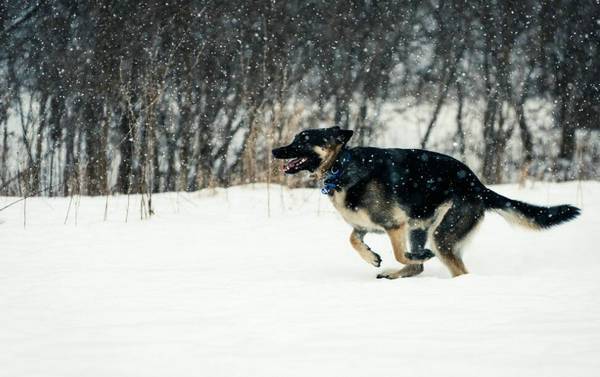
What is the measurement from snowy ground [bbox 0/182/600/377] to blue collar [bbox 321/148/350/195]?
25.3 inches

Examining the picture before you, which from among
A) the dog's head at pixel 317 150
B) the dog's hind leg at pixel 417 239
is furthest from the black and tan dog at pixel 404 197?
the dog's hind leg at pixel 417 239

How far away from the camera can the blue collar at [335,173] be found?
4160 mm

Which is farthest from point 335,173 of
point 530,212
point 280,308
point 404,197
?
point 280,308

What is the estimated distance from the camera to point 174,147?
12.7 m

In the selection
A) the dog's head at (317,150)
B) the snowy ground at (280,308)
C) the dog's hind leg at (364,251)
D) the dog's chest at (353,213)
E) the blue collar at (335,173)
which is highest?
the dog's head at (317,150)

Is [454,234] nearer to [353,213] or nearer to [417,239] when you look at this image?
[417,239]

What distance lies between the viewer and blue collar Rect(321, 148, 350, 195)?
4.16 m

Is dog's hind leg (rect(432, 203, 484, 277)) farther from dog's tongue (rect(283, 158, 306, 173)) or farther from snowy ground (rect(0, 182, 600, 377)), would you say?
dog's tongue (rect(283, 158, 306, 173))

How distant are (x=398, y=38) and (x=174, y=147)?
254 inches

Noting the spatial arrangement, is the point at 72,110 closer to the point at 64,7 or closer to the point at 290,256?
the point at 64,7

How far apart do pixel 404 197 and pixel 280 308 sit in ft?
5.78

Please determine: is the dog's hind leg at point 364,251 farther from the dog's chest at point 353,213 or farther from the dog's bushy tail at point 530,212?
the dog's bushy tail at point 530,212

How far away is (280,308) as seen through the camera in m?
2.80

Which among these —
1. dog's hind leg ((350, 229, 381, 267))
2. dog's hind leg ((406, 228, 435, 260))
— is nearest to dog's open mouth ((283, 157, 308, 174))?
dog's hind leg ((350, 229, 381, 267))
